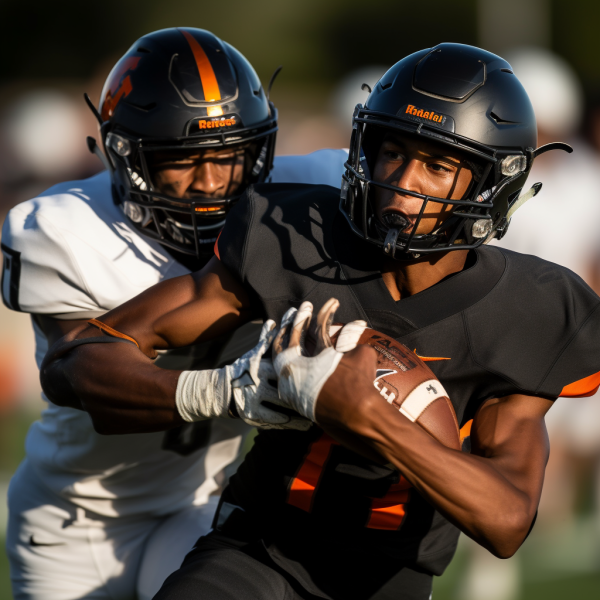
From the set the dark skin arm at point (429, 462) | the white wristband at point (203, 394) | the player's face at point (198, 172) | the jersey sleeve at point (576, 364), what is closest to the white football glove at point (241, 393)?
the white wristband at point (203, 394)

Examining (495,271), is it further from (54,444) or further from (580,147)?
(580,147)

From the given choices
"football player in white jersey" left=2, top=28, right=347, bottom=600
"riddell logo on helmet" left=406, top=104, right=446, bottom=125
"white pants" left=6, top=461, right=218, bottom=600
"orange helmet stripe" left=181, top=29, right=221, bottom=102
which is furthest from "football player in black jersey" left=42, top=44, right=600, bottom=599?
"white pants" left=6, top=461, right=218, bottom=600

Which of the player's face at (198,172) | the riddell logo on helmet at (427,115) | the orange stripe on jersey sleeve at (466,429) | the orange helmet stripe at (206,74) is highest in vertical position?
the riddell logo on helmet at (427,115)

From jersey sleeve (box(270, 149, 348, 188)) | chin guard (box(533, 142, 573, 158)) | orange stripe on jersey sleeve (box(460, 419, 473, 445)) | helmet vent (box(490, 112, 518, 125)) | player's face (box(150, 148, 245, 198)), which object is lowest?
orange stripe on jersey sleeve (box(460, 419, 473, 445))

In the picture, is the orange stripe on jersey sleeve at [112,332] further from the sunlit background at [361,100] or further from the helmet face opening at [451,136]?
the sunlit background at [361,100]

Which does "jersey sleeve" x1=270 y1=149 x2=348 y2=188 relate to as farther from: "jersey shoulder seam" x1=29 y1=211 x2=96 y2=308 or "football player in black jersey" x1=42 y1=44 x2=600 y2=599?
"jersey shoulder seam" x1=29 y1=211 x2=96 y2=308

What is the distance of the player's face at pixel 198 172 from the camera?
10.1ft

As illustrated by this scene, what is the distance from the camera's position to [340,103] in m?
11.2

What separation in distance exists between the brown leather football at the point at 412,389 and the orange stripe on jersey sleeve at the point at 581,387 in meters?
0.36

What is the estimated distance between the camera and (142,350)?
2576 millimetres

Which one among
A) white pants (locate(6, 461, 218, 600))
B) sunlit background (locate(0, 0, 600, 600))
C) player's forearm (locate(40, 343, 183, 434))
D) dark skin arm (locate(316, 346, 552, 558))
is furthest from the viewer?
sunlit background (locate(0, 0, 600, 600))

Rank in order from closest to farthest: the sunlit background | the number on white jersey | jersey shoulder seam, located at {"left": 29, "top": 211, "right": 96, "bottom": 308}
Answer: jersey shoulder seam, located at {"left": 29, "top": 211, "right": 96, "bottom": 308}
the number on white jersey
the sunlit background

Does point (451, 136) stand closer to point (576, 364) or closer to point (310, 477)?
point (576, 364)

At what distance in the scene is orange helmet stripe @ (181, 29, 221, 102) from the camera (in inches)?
124
